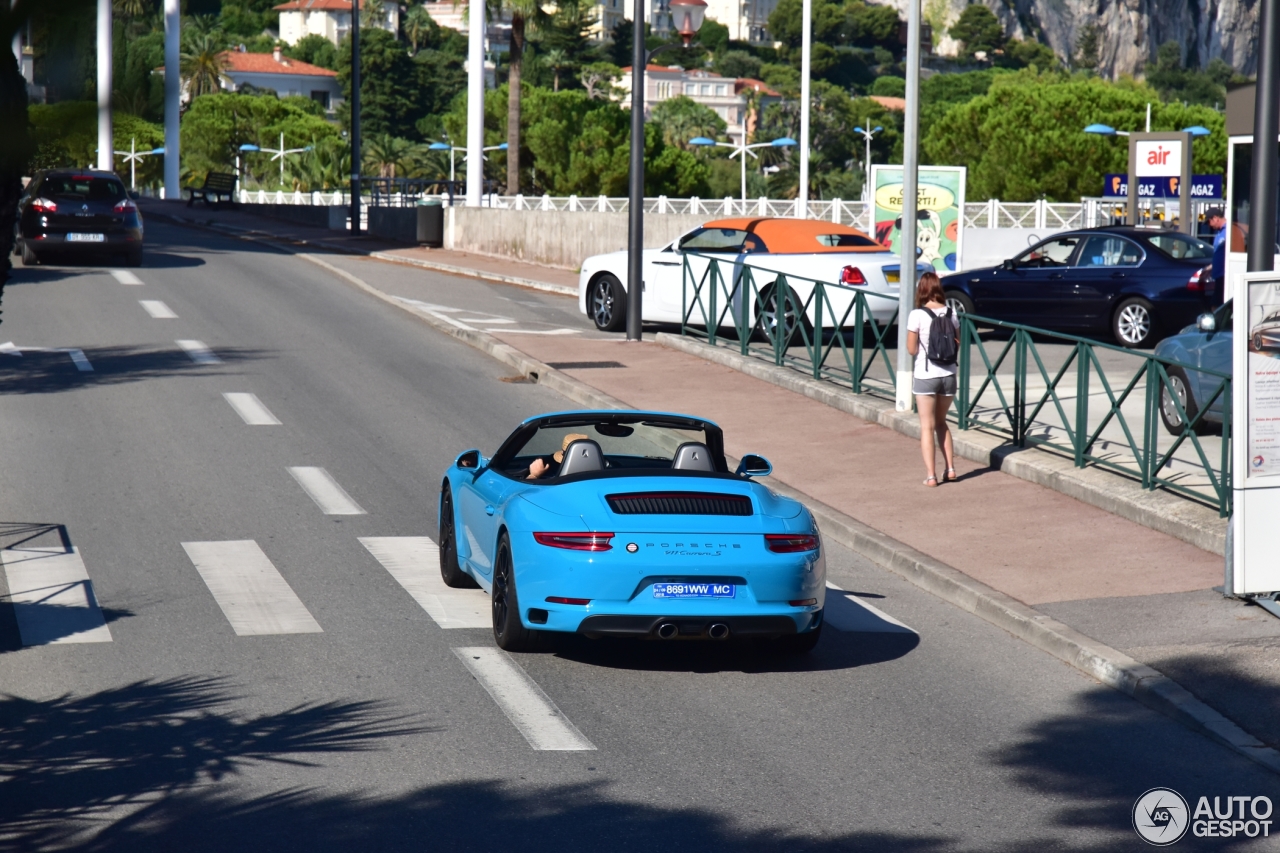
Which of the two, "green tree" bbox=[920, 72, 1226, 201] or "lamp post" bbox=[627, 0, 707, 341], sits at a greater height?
"green tree" bbox=[920, 72, 1226, 201]

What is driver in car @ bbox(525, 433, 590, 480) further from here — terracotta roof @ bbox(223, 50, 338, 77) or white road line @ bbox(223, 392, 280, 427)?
terracotta roof @ bbox(223, 50, 338, 77)

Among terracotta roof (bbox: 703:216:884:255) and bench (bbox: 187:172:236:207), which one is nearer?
terracotta roof (bbox: 703:216:884:255)

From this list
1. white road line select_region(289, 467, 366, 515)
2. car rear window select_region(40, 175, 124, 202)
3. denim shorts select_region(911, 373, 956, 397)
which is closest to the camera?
white road line select_region(289, 467, 366, 515)

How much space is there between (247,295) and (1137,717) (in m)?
21.1

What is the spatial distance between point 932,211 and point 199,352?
12.1 m

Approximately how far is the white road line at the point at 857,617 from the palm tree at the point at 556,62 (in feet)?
393

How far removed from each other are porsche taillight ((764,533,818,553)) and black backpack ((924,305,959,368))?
5.15 metres

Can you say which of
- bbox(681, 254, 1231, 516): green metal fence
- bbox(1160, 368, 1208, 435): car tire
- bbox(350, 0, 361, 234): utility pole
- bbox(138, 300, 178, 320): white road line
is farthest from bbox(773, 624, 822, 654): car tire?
bbox(350, 0, 361, 234): utility pole

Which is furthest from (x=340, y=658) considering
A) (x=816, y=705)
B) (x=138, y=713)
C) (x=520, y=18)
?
(x=520, y=18)

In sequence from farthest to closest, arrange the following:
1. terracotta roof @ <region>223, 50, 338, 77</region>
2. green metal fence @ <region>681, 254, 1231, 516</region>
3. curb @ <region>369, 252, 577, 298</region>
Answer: terracotta roof @ <region>223, 50, 338, 77</region>, curb @ <region>369, 252, 577, 298</region>, green metal fence @ <region>681, 254, 1231, 516</region>

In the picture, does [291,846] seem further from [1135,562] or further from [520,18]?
[520,18]

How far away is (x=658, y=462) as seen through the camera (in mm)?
9273

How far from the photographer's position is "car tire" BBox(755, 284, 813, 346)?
1925 cm

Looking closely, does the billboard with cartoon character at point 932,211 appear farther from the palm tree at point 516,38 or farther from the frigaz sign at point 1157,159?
the palm tree at point 516,38
